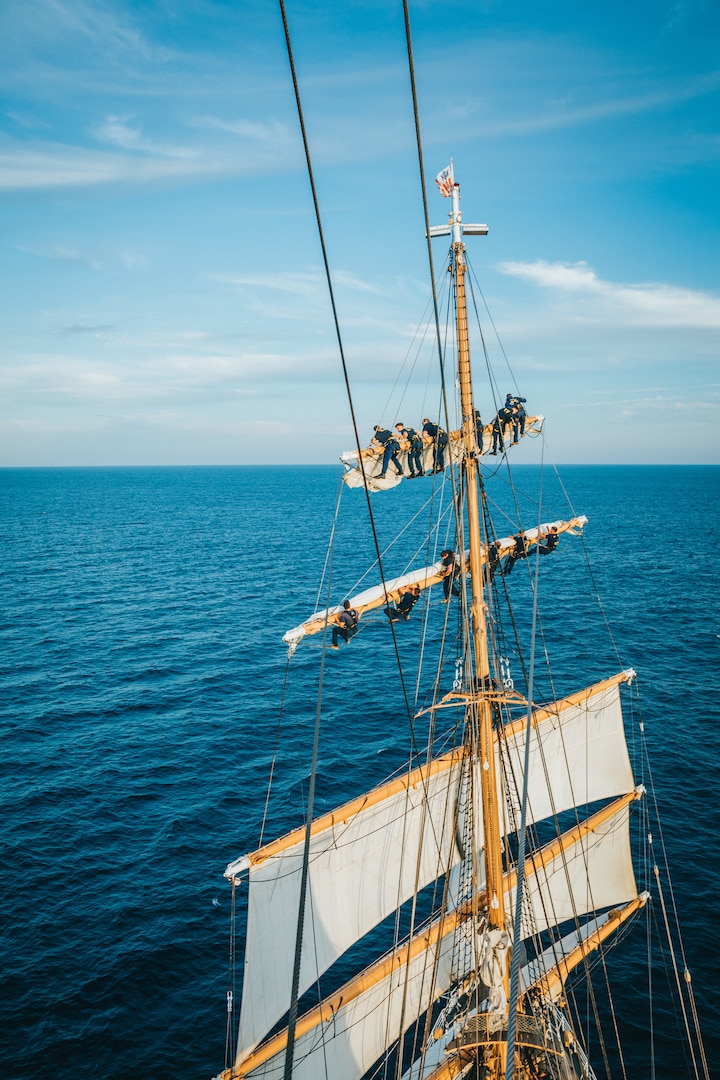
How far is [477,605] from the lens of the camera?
17656 millimetres

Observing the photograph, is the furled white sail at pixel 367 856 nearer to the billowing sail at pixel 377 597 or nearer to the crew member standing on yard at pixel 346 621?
the crew member standing on yard at pixel 346 621

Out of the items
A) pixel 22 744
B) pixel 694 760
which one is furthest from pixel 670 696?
pixel 22 744

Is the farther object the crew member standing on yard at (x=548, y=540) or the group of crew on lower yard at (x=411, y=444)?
the crew member standing on yard at (x=548, y=540)

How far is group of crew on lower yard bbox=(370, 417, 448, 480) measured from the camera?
797 inches

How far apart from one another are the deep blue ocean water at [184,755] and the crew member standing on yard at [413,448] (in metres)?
4.01

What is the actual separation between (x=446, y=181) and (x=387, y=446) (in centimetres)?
726

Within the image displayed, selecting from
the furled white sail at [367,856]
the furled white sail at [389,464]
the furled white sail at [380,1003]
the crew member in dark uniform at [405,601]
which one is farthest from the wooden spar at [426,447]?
the furled white sail at [380,1003]

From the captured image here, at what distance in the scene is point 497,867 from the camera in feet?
57.4

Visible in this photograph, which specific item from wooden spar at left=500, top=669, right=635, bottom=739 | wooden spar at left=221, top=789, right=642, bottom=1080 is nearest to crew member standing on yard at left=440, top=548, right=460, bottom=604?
wooden spar at left=500, top=669, right=635, bottom=739

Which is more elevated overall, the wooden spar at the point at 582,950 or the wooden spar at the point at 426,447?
the wooden spar at the point at 426,447

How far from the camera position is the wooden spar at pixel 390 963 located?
17.0 meters

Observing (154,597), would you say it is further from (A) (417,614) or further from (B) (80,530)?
(B) (80,530)

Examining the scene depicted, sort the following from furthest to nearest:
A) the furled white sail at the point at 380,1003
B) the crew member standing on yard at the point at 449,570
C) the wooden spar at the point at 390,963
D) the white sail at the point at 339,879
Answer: the crew member standing on yard at the point at 449,570 < the white sail at the point at 339,879 < the furled white sail at the point at 380,1003 < the wooden spar at the point at 390,963

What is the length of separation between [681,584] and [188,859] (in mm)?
62321
